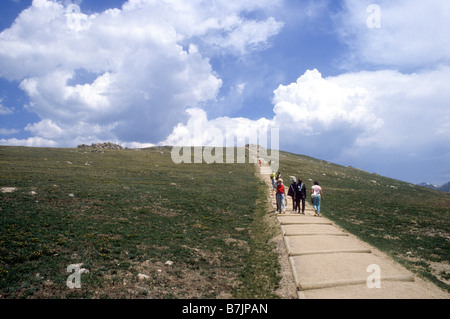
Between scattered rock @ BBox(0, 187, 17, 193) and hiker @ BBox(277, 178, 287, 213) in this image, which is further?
hiker @ BBox(277, 178, 287, 213)

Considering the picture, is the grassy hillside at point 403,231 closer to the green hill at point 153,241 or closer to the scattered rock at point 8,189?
the green hill at point 153,241

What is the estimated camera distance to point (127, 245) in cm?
1499

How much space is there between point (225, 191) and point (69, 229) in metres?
23.5

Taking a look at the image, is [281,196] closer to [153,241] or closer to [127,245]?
[153,241]

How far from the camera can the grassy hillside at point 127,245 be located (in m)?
10.6

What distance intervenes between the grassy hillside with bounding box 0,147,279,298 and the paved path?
155 cm

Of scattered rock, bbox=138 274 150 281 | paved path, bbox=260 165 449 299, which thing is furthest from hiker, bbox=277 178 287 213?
scattered rock, bbox=138 274 150 281

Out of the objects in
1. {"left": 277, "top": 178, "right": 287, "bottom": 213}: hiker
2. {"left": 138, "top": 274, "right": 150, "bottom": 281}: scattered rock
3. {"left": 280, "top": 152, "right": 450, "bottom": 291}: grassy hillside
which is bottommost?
{"left": 280, "top": 152, "right": 450, "bottom": 291}: grassy hillside

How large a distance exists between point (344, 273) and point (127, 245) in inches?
503

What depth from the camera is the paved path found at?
9.77 m

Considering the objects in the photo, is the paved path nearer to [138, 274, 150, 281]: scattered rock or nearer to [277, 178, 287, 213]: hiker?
[277, 178, 287, 213]: hiker

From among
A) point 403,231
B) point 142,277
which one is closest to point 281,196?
point 403,231
